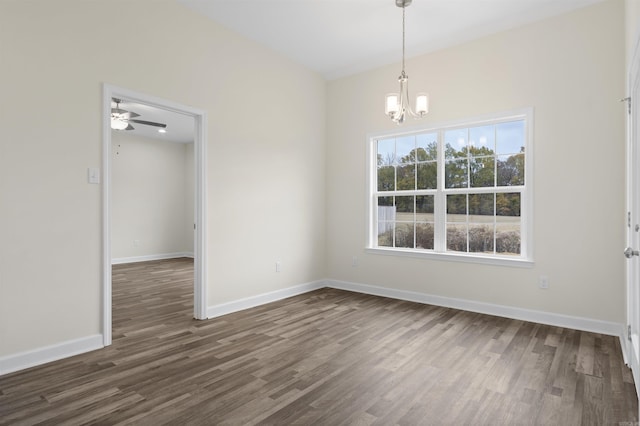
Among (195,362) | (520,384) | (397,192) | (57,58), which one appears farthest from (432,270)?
(57,58)

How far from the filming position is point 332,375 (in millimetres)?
2473

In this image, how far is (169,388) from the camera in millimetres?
2281

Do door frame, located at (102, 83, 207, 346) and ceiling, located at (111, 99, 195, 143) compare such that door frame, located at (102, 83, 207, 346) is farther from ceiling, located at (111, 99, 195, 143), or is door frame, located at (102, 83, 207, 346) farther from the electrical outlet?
the electrical outlet

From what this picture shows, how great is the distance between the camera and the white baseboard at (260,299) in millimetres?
3848

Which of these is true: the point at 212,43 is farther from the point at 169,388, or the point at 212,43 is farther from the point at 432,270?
the point at 432,270

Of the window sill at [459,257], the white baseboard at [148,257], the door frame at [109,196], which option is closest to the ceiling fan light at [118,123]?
the door frame at [109,196]

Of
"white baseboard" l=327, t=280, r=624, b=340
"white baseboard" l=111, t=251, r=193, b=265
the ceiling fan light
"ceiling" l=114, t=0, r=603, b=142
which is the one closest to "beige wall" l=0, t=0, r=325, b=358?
"ceiling" l=114, t=0, r=603, b=142

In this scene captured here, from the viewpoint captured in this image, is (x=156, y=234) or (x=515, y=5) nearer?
(x=515, y=5)

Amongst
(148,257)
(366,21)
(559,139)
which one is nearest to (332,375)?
(559,139)

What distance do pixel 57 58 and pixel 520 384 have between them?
4.04 m

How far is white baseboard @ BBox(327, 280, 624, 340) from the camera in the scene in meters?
3.30

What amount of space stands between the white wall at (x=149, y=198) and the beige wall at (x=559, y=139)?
6219 millimetres

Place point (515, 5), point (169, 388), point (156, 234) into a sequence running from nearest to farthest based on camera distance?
point (169, 388) → point (515, 5) → point (156, 234)

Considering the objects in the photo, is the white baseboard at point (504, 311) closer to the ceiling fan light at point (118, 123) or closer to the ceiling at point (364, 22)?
the ceiling at point (364, 22)
